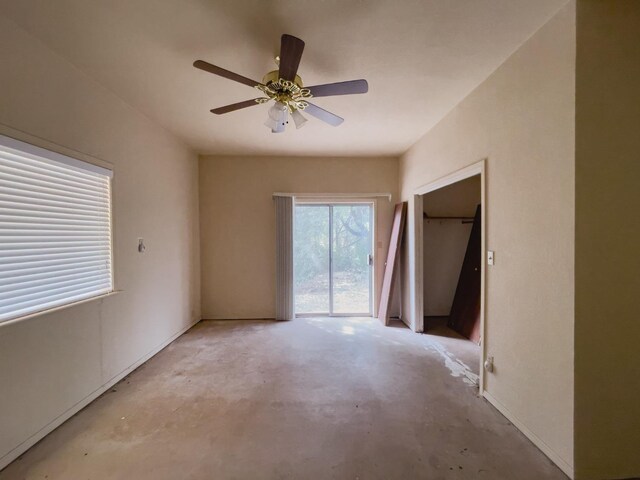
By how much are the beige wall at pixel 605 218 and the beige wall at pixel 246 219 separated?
3.16m

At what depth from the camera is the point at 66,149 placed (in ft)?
6.70

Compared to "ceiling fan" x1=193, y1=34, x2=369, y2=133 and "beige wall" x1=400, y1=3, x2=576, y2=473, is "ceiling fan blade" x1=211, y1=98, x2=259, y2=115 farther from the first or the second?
"beige wall" x1=400, y1=3, x2=576, y2=473

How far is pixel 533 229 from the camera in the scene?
1.78m

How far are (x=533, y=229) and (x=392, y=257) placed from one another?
8.18ft

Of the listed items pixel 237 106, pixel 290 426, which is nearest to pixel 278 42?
pixel 237 106

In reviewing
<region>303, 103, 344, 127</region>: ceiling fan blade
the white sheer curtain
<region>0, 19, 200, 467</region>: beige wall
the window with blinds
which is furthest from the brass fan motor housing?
the white sheer curtain

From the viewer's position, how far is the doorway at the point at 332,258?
4605 millimetres

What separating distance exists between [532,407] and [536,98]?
2012 millimetres

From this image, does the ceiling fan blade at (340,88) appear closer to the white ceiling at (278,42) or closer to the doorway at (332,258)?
the white ceiling at (278,42)

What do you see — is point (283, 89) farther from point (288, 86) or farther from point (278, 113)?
point (278, 113)

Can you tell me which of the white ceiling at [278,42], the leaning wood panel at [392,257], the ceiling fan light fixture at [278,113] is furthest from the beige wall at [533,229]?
the leaning wood panel at [392,257]

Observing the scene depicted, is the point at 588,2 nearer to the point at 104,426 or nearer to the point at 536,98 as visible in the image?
the point at 536,98

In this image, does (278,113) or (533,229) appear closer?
(533,229)

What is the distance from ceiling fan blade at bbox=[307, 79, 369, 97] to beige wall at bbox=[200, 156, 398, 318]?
101 inches
